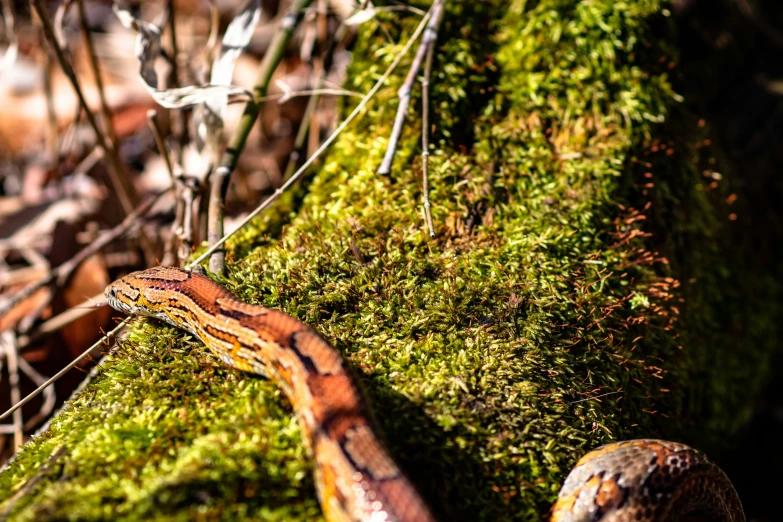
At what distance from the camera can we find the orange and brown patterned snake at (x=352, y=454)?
237 centimetres

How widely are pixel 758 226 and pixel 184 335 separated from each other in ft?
17.3

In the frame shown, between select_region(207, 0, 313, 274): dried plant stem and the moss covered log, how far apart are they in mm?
203

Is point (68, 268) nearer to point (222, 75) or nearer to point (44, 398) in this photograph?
point (44, 398)

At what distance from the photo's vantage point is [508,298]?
3.28 meters

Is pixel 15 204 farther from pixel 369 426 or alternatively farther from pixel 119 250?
pixel 369 426

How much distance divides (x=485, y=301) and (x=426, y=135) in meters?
1.11

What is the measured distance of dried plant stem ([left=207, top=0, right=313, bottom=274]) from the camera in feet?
12.7

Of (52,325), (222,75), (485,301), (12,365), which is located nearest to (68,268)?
(52,325)

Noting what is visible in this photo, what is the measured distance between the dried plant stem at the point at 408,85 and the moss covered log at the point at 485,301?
21 cm

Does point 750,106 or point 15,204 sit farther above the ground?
point 750,106

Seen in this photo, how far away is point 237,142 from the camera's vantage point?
4.17m

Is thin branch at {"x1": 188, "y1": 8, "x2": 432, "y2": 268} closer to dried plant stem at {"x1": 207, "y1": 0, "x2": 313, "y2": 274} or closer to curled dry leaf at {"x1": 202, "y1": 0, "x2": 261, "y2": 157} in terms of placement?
dried plant stem at {"x1": 207, "y1": 0, "x2": 313, "y2": 274}

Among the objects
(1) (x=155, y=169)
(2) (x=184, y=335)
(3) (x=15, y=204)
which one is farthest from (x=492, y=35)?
(3) (x=15, y=204)

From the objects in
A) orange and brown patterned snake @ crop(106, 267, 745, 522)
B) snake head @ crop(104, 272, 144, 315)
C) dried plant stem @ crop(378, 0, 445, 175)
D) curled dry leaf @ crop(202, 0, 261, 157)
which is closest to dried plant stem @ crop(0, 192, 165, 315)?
curled dry leaf @ crop(202, 0, 261, 157)
